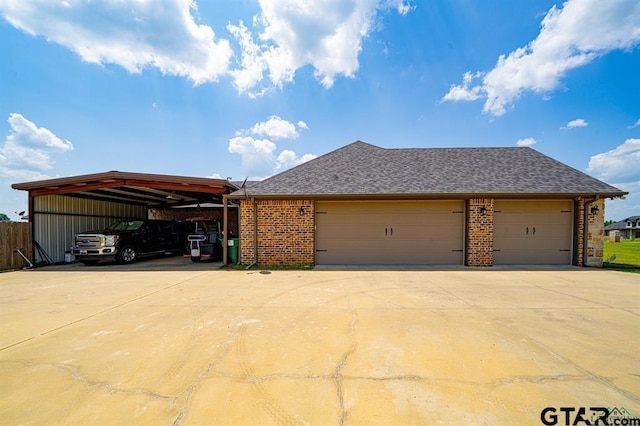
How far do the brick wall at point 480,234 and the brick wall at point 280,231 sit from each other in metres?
5.48

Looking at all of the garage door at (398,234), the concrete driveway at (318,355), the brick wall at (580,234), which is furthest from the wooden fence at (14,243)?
the brick wall at (580,234)

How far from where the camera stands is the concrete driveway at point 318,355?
2180mm

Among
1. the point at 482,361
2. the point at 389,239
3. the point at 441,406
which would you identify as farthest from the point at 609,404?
the point at 389,239

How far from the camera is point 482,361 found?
113 inches

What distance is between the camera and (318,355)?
3.01 meters

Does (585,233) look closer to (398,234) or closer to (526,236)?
(526,236)

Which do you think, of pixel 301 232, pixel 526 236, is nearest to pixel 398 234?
pixel 301 232

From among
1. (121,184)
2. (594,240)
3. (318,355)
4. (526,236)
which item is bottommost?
(318,355)

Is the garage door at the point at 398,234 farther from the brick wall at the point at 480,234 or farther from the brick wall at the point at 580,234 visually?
the brick wall at the point at 580,234

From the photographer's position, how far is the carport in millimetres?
9227

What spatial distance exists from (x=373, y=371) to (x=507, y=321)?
269cm

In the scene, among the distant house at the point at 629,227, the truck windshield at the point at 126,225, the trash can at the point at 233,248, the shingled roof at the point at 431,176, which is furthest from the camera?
the distant house at the point at 629,227

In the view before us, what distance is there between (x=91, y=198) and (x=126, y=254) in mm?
4262

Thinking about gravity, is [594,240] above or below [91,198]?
below
